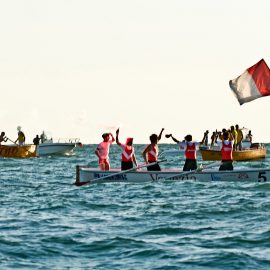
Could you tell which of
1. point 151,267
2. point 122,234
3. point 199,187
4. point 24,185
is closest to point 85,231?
point 122,234

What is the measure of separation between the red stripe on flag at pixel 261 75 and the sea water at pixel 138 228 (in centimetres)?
728

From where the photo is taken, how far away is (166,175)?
2734 centimetres

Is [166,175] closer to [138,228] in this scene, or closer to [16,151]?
[138,228]

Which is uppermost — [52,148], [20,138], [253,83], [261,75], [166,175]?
[261,75]

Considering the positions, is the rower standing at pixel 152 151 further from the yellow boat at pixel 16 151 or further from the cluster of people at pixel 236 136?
the yellow boat at pixel 16 151

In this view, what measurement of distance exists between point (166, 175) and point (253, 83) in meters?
6.91

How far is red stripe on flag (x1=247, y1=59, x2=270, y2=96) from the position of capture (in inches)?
1248

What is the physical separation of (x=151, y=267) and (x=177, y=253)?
3.65ft

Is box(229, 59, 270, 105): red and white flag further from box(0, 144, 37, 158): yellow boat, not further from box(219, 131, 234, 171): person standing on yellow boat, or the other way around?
box(0, 144, 37, 158): yellow boat

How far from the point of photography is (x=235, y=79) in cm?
3288

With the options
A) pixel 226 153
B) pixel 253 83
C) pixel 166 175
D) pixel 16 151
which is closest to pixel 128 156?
pixel 166 175

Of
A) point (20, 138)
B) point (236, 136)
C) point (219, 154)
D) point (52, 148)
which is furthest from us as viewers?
point (52, 148)

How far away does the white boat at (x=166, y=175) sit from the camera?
88.5 feet

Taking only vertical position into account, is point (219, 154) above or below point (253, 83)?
below
